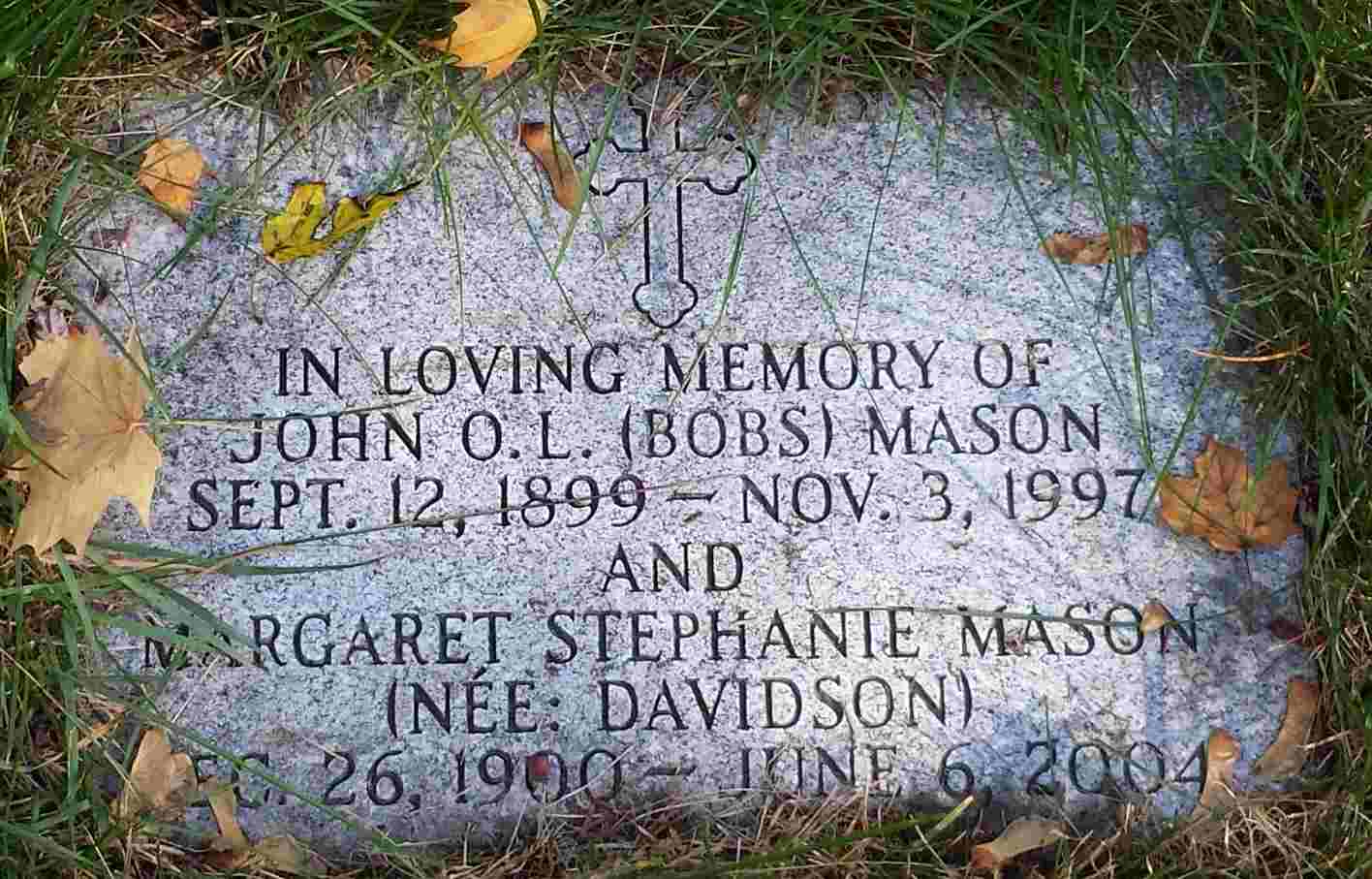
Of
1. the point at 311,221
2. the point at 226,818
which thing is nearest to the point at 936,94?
the point at 311,221

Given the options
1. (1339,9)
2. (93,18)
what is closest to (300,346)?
(93,18)

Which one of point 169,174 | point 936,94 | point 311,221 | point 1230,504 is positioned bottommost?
point 1230,504

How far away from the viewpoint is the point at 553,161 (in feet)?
8.25

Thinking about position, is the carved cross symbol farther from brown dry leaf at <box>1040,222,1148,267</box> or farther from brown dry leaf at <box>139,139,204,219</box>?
brown dry leaf at <box>139,139,204,219</box>

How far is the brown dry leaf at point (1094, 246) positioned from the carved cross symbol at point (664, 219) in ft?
2.16

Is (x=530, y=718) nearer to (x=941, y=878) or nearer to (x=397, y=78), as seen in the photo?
(x=941, y=878)

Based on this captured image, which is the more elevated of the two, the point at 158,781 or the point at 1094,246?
the point at 1094,246

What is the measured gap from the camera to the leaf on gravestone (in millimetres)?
2338

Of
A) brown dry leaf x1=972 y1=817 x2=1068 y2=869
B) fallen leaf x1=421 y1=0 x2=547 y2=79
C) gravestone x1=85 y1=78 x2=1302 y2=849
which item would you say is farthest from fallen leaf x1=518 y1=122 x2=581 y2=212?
brown dry leaf x1=972 y1=817 x2=1068 y2=869

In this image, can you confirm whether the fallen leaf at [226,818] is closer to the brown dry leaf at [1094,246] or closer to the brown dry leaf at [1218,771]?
the brown dry leaf at [1218,771]

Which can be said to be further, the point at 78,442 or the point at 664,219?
the point at 664,219

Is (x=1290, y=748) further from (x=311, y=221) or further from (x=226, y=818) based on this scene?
(x=311, y=221)

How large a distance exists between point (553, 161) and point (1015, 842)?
5.52 ft

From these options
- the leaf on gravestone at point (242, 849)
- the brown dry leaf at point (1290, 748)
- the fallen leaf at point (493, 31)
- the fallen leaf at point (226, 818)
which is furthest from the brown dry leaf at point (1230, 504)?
the fallen leaf at point (226, 818)
